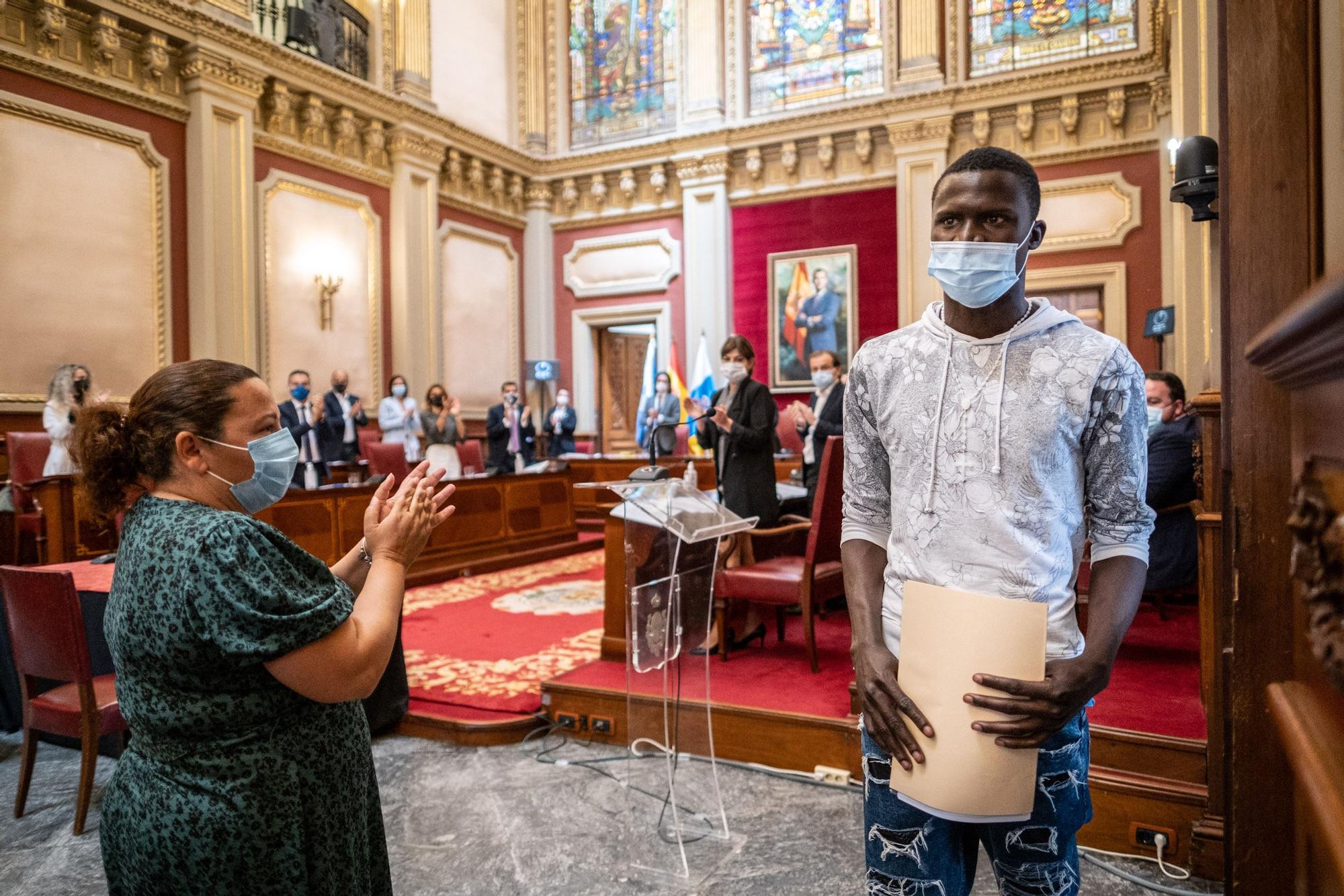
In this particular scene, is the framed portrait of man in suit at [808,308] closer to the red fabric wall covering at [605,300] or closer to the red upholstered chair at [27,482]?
the red fabric wall covering at [605,300]

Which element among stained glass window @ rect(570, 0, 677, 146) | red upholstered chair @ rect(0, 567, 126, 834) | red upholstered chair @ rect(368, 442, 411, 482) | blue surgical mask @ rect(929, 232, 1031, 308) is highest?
stained glass window @ rect(570, 0, 677, 146)

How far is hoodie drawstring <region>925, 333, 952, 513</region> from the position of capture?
46.0 inches

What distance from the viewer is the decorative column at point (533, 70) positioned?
11617 mm

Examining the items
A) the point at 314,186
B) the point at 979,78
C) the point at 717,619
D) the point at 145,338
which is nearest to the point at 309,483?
the point at 145,338

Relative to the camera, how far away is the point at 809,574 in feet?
11.5

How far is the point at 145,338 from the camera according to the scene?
24.3 ft

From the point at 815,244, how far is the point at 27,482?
312 inches

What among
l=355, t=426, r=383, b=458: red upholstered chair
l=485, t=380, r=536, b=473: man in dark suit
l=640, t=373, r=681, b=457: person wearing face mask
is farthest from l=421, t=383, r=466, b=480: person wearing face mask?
l=640, t=373, r=681, b=457: person wearing face mask

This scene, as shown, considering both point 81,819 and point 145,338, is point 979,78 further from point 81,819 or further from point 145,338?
point 81,819

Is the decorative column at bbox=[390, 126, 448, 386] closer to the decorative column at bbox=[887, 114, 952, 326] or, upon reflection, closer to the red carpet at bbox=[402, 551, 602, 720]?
the red carpet at bbox=[402, 551, 602, 720]

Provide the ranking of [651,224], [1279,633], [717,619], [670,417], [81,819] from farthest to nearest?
[651,224] < [670,417] < [717,619] < [81,819] < [1279,633]

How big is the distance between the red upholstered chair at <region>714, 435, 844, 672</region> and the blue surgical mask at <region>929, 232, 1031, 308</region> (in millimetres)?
2282

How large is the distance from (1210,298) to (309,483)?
21.1 feet


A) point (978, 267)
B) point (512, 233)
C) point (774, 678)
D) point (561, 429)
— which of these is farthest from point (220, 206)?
point (978, 267)
